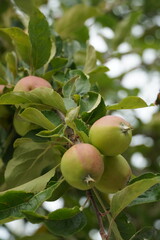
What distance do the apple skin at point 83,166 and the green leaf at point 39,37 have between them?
0.45 metres

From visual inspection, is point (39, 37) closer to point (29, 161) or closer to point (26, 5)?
point (26, 5)

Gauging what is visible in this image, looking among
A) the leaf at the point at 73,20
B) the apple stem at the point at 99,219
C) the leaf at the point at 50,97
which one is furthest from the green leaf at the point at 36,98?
the leaf at the point at 73,20

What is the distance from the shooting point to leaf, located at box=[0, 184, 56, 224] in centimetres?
94

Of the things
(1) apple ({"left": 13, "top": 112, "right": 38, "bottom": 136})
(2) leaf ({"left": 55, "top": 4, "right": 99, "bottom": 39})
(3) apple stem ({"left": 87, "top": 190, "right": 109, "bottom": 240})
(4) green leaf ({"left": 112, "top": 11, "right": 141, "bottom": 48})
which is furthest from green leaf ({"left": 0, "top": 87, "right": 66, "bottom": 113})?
(4) green leaf ({"left": 112, "top": 11, "right": 141, "bottom": 48})

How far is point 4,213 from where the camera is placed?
95cm

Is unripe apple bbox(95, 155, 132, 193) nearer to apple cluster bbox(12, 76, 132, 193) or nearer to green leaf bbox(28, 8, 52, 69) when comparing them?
apple cluster bbox(12, 76, 132, 193)

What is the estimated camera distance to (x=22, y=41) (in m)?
1.31

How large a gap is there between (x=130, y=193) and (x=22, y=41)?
606mm

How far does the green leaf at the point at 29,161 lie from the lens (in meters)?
1.17

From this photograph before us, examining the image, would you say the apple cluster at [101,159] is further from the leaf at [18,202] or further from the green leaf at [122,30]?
the green leaf at [122,30]

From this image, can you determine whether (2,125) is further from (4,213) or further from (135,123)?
(135,123)

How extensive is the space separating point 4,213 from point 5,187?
0.99ft

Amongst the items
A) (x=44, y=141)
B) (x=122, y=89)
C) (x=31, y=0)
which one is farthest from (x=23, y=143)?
(x=122, y=89)

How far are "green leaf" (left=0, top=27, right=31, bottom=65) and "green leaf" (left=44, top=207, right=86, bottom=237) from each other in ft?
1.80
